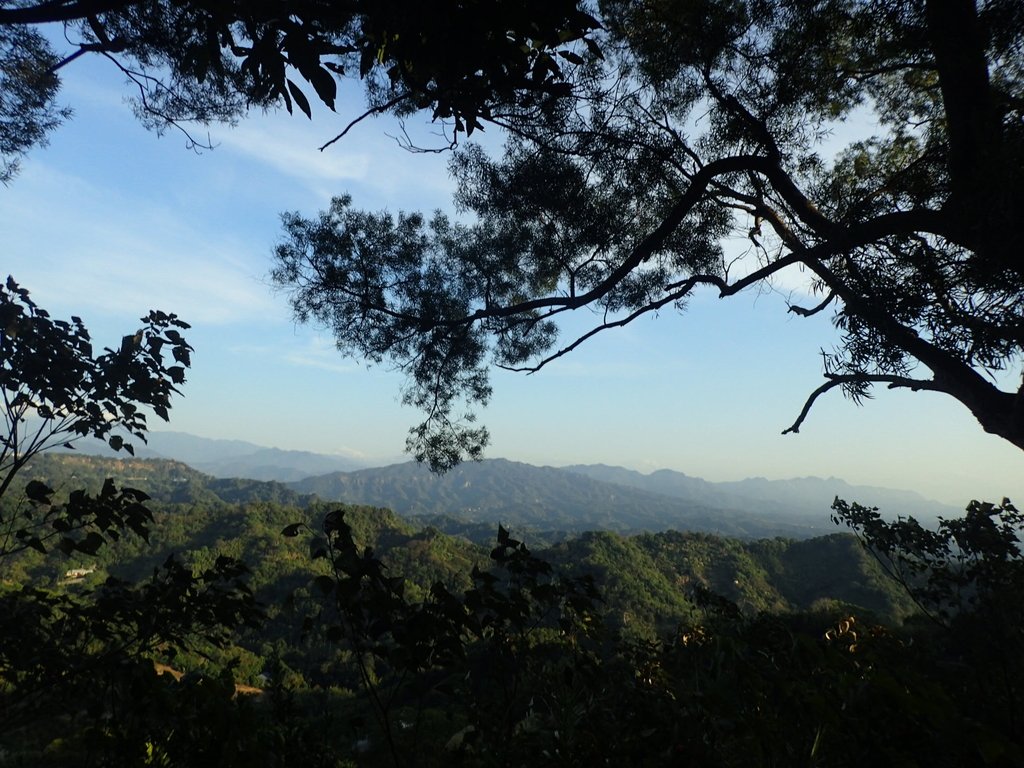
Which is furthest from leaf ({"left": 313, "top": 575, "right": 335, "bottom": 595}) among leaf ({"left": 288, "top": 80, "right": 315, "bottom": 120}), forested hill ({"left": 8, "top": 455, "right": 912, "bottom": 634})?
forested hill ({"left": 8, "top": 455, "right": 912, "bottom": 634})

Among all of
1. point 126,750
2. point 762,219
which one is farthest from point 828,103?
point 126,750

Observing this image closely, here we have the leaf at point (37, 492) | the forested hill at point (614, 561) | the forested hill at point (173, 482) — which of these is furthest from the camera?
the forested hill at point (173, 482)

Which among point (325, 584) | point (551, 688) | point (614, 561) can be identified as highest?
point (325, 584)

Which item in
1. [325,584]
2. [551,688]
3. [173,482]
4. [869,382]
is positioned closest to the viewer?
[325,584]

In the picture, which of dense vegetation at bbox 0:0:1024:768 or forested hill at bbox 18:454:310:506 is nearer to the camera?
dense vegetation at bbox 0:0:1024:768

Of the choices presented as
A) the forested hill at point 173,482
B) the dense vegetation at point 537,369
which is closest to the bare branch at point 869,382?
the dense vegetation at point 537,369

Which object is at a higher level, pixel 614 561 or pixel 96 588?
pixel 96 588

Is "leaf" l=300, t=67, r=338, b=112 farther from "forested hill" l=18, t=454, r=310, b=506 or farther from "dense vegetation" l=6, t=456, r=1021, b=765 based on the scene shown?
"forested hill" l=18, t=454, r=310, b=506

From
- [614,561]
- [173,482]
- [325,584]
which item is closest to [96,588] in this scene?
[325,584]

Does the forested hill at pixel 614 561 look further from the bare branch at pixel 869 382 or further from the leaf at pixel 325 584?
the leaf at pixel 325 584

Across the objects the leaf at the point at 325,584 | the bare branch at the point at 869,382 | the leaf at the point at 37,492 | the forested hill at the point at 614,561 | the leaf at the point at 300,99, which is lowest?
the forested hill at the point at 614,561

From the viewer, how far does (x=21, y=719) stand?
1917 millimetres

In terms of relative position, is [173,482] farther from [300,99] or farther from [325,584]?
[325,584]

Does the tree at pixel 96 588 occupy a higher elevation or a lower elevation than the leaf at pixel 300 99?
lower
